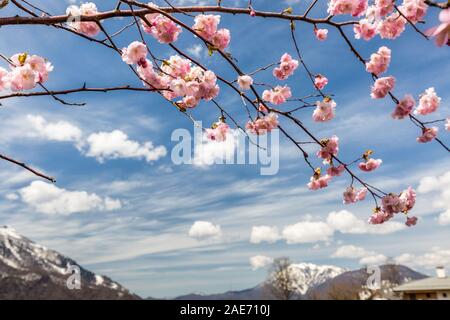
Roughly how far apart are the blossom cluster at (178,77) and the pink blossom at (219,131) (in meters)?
0.46

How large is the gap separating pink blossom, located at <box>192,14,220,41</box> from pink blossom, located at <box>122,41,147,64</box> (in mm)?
542

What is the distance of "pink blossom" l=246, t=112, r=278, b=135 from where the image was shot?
13.0ft

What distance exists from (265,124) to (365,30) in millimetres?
1330

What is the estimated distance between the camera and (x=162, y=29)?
150 inches

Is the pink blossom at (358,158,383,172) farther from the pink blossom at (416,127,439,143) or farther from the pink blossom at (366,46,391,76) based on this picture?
the pink blossom at (366,46,391,76)

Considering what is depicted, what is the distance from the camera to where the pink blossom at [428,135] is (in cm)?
438

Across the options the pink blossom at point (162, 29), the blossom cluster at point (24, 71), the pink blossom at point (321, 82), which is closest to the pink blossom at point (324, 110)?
the pink blossom at point (321, 82)

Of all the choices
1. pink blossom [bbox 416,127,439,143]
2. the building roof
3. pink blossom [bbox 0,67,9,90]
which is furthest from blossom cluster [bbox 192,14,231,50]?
the building roof

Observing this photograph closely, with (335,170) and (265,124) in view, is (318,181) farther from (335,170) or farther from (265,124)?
(265,124)

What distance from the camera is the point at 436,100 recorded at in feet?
15.4

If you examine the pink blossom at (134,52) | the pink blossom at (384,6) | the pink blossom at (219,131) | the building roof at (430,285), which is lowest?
the building roof at (430,285)

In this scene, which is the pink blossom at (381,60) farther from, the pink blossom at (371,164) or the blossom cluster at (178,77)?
the blossom cluster at (178,77)

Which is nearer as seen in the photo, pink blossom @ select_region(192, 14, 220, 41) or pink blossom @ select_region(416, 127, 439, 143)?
pink blossom @ select_region(192, 14, 220, 41)
